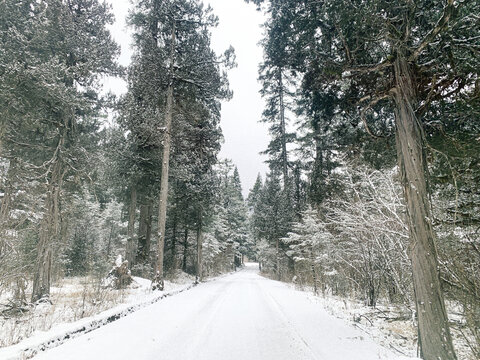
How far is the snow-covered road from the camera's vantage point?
11.7ft

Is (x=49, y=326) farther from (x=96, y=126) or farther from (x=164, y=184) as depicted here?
(x=96, y=126)

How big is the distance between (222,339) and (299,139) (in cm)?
1783

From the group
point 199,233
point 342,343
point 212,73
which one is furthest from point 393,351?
point 199,233

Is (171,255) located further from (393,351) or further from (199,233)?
(393,351)

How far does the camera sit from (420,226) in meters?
3.47

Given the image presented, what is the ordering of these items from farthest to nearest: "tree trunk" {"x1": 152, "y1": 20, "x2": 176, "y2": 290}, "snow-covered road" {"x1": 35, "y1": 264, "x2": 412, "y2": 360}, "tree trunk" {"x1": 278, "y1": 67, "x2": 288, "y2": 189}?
"tree trunk" {"x1": 278, "y1": 67, "x2": 288, "y2": 189}, "tree trunk" {"x1": 152, "y1": 20, "x2": 176, "y2": 290}, "snow-covered road" {"x1": 35, "y1": 264, "x2": 412, "y2": 360}

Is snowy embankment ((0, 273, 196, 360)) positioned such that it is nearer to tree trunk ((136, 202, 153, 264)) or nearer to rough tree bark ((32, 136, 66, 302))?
rough tree bark ((32, 136, 66, 302))

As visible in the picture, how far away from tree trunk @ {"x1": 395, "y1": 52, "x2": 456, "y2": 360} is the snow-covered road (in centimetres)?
71

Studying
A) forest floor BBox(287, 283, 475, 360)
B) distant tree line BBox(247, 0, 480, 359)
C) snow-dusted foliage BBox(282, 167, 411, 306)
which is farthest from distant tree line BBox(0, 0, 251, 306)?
snow-dusted foliage BBox(282, 167, 411, 306)

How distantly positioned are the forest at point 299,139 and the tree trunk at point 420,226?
0.02 metres

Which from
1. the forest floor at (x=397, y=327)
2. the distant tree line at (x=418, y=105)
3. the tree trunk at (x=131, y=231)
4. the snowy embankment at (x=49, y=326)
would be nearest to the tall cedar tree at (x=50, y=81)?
the snowy embankment at (x=49, y=326)

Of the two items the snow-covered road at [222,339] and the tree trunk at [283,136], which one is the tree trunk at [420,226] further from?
the tree trunk at [283,136]

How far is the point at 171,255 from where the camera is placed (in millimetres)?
20141

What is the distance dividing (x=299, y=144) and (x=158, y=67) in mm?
13526
